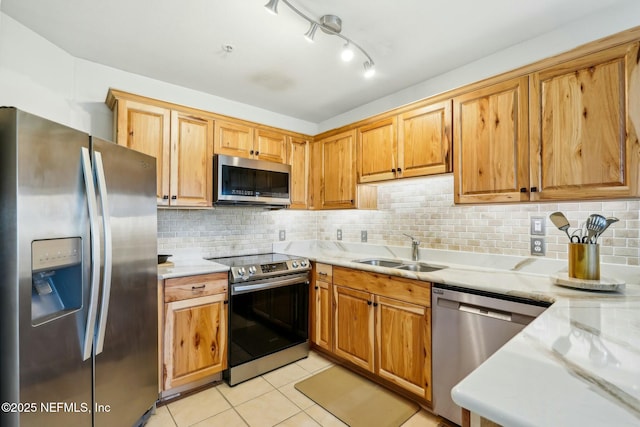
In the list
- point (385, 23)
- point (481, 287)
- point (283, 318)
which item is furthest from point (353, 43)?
point (283, 318)

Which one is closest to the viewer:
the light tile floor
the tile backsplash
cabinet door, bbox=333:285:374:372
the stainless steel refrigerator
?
the stainless steel refrigerator

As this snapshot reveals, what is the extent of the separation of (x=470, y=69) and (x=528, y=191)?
1106 millimetres

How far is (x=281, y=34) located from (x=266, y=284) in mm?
1854

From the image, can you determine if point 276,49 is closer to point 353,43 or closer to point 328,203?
point 353,43

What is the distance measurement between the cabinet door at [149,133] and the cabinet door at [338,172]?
152cm

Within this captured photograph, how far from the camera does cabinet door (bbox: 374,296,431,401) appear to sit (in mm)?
1976

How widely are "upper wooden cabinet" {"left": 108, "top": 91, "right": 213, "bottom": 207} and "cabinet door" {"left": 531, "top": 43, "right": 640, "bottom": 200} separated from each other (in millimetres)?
2395

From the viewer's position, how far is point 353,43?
1.95 m

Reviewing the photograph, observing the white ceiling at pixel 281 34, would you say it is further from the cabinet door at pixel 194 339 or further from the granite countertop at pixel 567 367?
the cabinet door at pixel 194 339

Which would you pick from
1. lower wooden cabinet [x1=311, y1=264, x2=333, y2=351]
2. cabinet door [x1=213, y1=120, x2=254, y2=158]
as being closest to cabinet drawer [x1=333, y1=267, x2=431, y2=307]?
lower wooden cabinet [x1=311, y1=264, x2=333, y2=351]

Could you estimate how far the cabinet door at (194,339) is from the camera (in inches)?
82.5

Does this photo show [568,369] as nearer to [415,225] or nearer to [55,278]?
[55,278]

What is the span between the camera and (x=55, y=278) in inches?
51.1

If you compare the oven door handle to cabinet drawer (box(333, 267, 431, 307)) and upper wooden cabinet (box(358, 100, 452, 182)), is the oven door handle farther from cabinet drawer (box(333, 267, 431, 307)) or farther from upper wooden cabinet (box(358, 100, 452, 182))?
upper wooden cabinet (box(358, 100, 452, 182))
